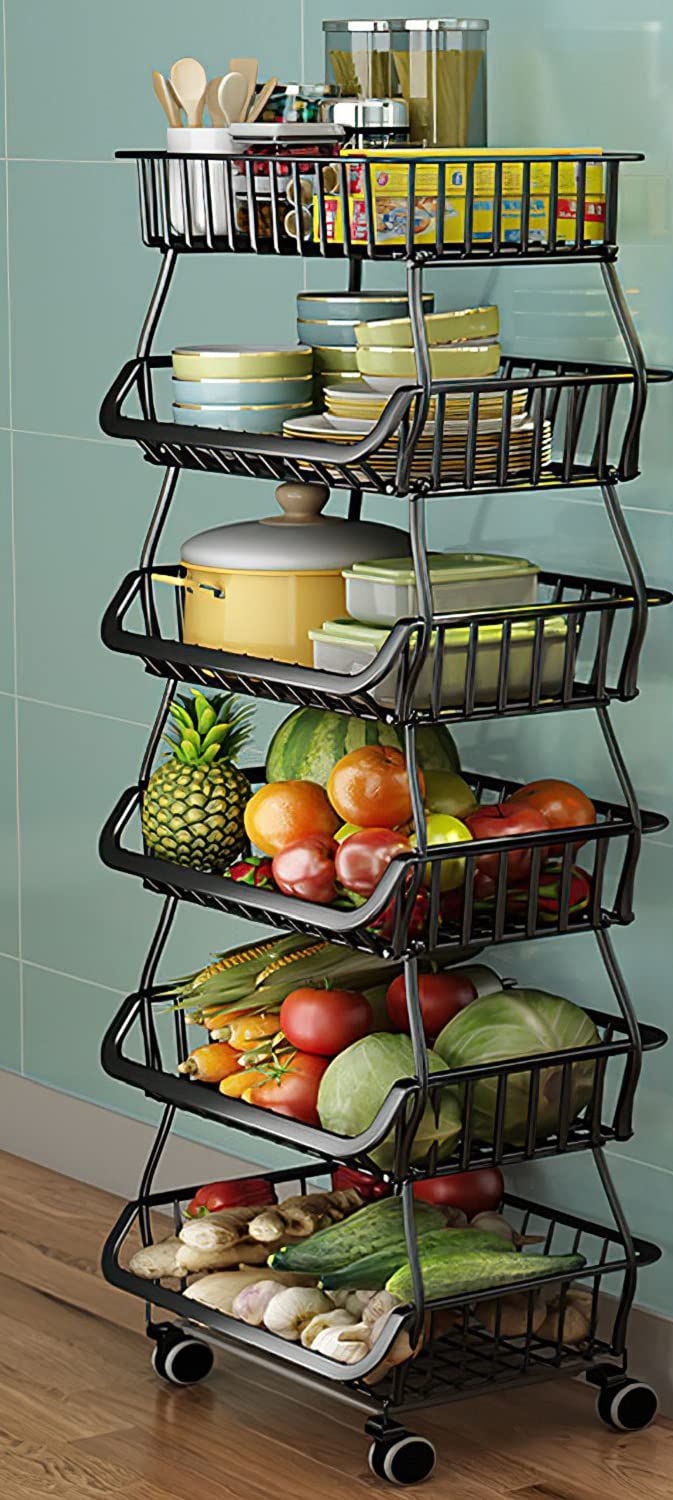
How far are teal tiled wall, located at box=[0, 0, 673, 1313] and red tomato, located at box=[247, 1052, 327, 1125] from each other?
1.00ft

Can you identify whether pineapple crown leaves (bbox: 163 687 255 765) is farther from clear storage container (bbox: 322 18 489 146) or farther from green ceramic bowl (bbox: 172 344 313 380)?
clear storage container (bbox: 322 18 489 146)

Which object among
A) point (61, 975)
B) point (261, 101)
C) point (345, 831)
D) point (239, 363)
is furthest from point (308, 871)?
point (61, 975)

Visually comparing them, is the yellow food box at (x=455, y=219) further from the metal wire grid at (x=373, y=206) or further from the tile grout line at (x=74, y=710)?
the tile grout line at (x=74, y=710)

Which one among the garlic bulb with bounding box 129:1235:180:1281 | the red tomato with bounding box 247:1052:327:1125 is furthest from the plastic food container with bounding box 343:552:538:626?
the garlic bulb with bounding box 129:1235:180:1281

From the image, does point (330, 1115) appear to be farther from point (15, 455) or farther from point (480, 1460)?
point (15, 455)

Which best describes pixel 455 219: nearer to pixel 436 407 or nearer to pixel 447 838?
pixel 436 407

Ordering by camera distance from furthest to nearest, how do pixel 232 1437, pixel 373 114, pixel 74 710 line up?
pixel 74 710 → pixel 232 1437 → pixel 373 114

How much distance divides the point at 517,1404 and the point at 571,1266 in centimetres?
22

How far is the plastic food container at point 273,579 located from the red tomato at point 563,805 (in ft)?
0.85

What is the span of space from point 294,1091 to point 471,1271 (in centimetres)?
24

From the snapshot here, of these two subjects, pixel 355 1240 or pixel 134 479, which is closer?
pixel 355 1240

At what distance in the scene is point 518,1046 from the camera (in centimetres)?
230

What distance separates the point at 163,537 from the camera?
9.57 feet

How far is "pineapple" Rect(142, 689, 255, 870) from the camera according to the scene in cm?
237
